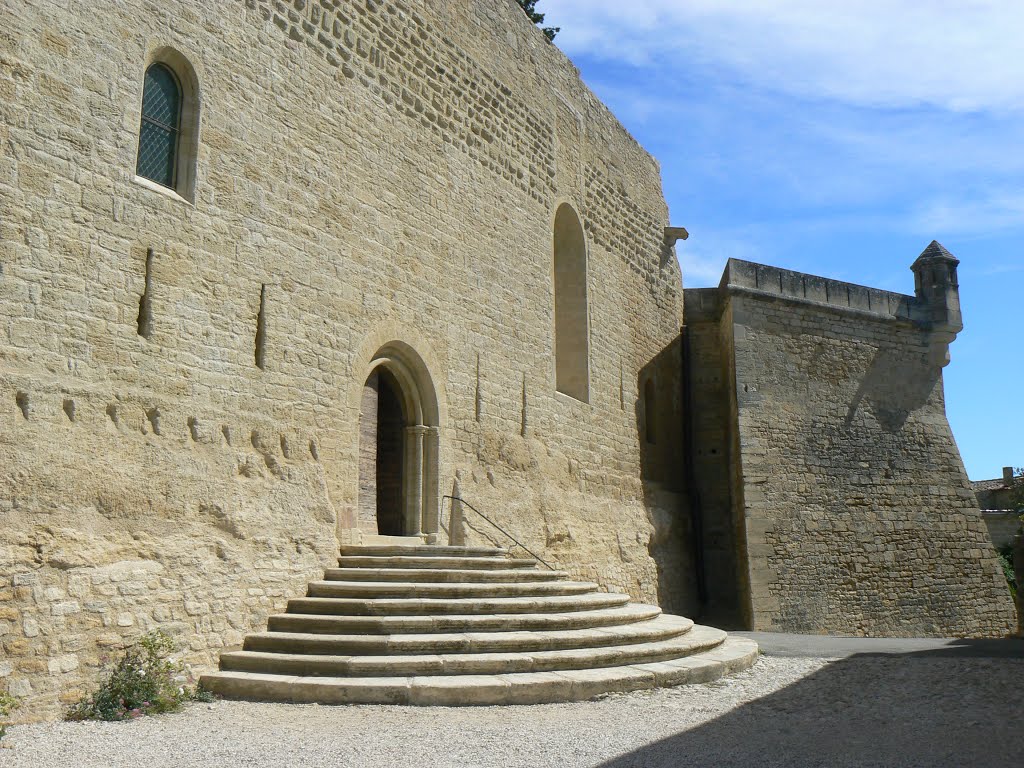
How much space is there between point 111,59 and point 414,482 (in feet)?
16.6

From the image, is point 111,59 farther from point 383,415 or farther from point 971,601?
point 971,601

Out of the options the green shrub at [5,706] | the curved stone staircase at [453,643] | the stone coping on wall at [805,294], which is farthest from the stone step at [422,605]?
the stone coping on wall at [805,294]

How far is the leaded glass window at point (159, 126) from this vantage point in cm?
757

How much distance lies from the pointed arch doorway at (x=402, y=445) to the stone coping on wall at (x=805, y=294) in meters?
7.10

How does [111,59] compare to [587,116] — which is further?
[587,116]

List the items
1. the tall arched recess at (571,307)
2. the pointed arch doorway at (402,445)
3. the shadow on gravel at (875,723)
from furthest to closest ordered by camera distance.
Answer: the tall arched recess at (571,307)
the pointed arch doorway at (402,445)
the shadow on gravel at (875,723)

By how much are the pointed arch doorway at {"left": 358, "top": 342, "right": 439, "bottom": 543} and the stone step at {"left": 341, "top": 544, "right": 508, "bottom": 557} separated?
2.08ft

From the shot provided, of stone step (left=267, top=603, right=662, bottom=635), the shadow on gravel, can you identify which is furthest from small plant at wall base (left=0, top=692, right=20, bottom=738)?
the shadow on gravel

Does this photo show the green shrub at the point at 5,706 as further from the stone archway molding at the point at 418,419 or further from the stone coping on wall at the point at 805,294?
the stone coping on wall at the point at 805,294

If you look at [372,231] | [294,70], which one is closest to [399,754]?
[372,231]

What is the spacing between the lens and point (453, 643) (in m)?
7.24

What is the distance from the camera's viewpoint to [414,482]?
10.1m

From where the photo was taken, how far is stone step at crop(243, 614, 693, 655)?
7.10 metres

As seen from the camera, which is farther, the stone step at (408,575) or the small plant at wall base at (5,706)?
the stone step at (408,575)
